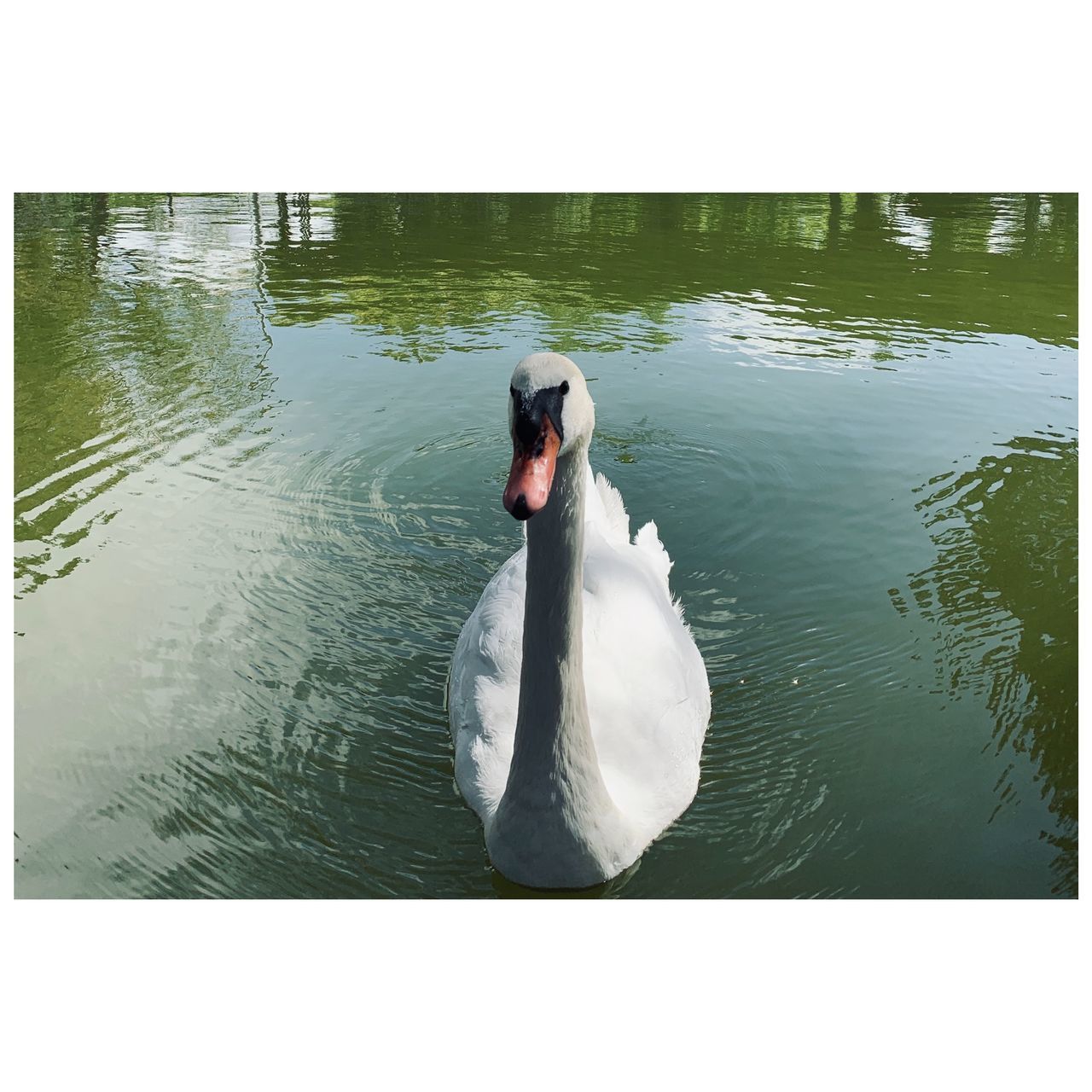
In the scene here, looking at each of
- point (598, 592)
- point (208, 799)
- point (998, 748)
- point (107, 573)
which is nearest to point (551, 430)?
point (598, 592)

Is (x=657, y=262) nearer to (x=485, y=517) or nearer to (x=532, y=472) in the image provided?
(x=485, y=517)

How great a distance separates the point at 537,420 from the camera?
2994mm

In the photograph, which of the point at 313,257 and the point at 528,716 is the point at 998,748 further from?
A: the point at 313,257

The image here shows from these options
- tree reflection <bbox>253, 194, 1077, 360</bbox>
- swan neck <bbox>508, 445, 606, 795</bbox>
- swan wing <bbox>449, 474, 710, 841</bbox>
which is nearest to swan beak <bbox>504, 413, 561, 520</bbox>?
swan neck <bbox>508, 445, 606, 795</bbox>

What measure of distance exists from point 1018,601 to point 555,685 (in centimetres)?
317

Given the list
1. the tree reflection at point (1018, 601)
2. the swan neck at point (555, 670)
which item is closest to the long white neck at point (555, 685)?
the swan neck at point (555, 670)

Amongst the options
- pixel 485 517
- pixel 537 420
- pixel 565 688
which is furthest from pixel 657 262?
pixel 537 420

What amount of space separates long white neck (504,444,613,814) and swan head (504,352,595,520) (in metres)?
0.41

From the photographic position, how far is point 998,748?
15.0 feet

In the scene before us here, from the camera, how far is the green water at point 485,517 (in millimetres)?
4152

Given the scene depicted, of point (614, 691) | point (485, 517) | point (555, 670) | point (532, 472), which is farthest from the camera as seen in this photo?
point (485, 517)

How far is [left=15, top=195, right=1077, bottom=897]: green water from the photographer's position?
4152 millimetres

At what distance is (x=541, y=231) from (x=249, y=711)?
800 cm

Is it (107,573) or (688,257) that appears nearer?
(107,573)
